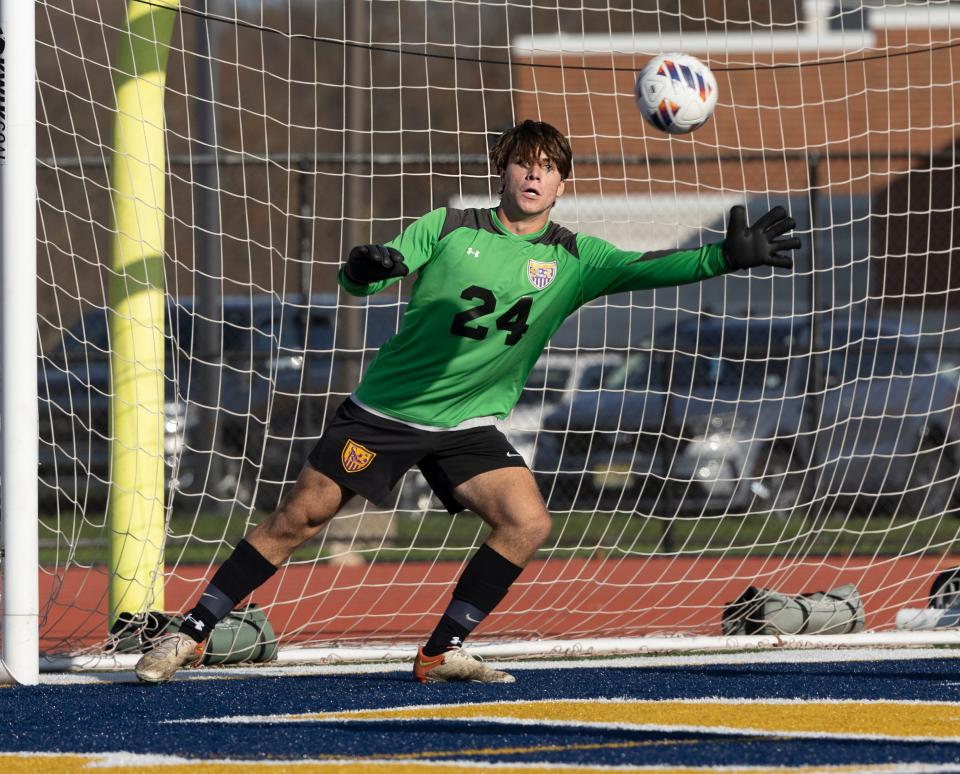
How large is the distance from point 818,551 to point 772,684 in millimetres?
5421

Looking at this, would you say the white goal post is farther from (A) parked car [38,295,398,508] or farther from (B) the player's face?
(A) parked car [38,295,398,508]

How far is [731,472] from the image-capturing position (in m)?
11.3

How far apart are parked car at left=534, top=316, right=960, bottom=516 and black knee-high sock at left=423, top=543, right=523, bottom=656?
5.48m

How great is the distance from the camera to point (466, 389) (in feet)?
16.8

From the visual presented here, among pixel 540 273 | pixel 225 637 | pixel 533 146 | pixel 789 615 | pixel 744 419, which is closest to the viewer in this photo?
pixel 533 146

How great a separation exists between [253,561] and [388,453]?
58 centimetres

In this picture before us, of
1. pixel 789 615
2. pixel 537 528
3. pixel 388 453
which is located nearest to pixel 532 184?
pixel 388 453

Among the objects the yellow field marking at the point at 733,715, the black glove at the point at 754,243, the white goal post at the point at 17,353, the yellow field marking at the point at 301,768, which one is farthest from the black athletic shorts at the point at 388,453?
the yellow field marking at the point at 301,768

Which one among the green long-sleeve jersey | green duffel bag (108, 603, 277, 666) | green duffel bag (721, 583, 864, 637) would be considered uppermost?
the green long-sleeve jersey

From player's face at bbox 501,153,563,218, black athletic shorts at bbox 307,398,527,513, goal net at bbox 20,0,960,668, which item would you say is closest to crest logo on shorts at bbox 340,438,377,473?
black athletic shorts at bbox 307,398,527,513

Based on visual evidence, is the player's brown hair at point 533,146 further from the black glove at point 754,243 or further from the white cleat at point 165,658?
the white cleat at point 165,658

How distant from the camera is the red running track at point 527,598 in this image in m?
6.97

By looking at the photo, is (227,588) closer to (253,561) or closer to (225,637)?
(253,561)

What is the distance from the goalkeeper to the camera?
5.01m
